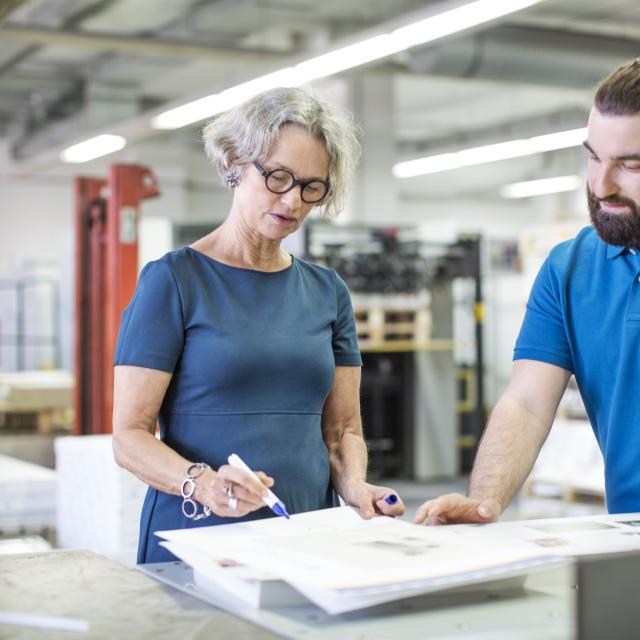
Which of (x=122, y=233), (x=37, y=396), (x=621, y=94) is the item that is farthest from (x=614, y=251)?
(x=37, y=396)

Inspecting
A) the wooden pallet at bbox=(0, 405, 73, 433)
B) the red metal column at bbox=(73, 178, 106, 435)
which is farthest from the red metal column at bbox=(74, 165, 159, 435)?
the wooden pallet at bbox=(0, 405, 73, 433)

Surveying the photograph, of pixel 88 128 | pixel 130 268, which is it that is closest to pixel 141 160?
pixel 88 128

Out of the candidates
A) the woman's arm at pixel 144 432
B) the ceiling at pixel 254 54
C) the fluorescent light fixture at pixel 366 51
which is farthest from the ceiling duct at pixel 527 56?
the woman's arm at pixel 144 432

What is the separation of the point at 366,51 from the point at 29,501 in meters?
3.55

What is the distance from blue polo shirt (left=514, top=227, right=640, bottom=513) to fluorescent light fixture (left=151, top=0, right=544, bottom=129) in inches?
102

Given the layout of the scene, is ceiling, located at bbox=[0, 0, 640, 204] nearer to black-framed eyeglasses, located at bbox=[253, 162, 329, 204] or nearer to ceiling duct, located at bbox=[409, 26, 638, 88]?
ceiling duct, located at bbox=[409, 26, 638, 88]

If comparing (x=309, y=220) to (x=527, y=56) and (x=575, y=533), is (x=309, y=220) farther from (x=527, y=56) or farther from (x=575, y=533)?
(x=575, y=533)

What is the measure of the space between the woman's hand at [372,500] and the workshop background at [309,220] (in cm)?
200

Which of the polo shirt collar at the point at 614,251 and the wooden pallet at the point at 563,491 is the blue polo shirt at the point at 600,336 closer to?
the polo shirt collar at the point at 614,251

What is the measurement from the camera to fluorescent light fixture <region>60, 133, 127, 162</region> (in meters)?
10.7

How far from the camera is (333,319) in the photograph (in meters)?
2.06

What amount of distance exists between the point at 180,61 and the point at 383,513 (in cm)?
1028

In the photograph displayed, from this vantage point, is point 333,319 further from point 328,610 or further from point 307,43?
point 307,43

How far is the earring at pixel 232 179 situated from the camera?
195 centimetres
